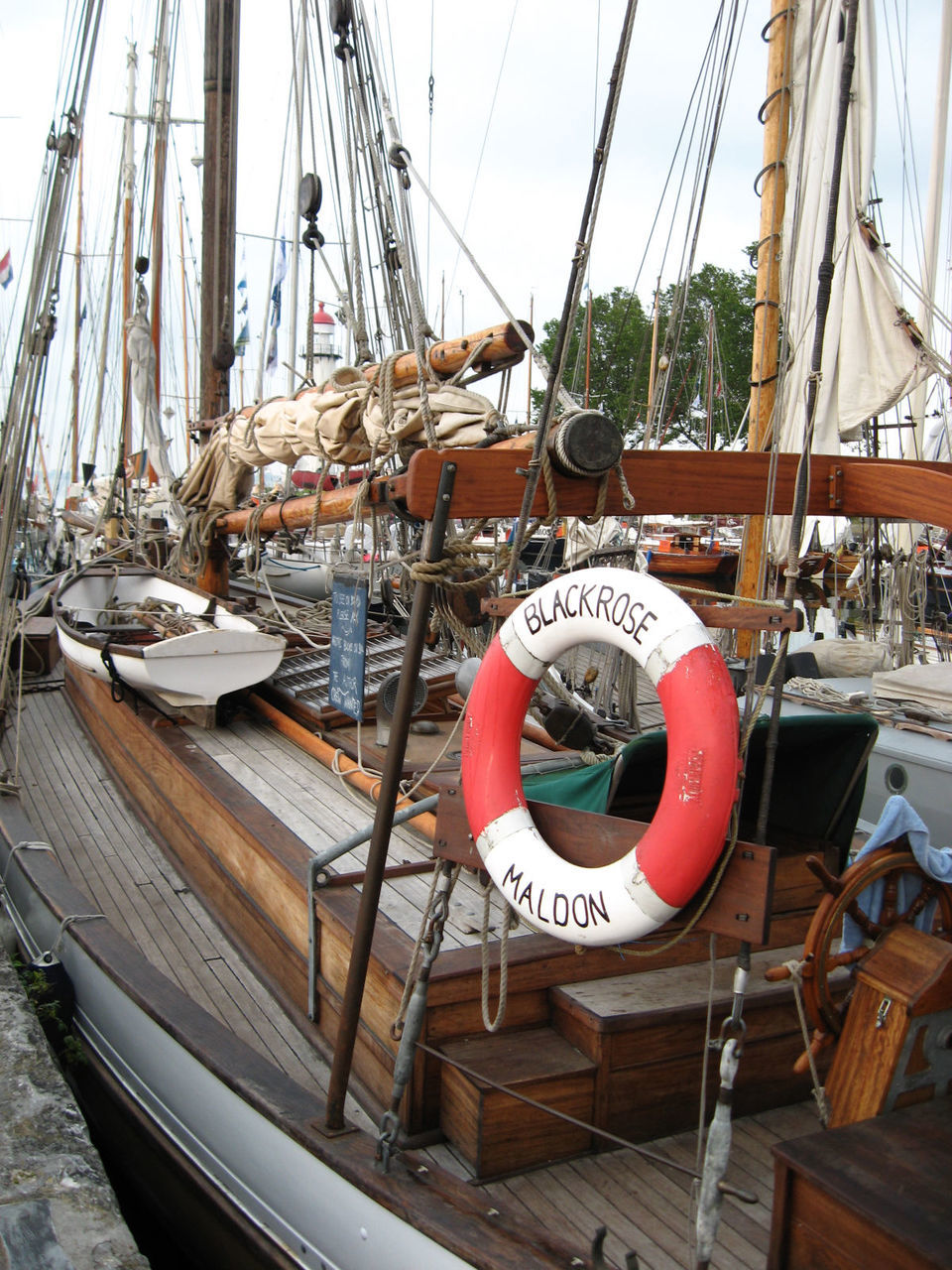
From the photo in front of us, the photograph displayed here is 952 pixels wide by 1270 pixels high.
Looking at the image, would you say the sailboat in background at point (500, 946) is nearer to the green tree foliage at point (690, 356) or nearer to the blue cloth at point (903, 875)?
the blue cloth at point (903, 875)

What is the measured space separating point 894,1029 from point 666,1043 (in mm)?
783

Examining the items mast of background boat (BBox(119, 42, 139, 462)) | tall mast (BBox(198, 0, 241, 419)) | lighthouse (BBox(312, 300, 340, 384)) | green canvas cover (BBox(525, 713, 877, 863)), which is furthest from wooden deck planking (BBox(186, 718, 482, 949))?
lighthouse (BBox(312, 300, 340, 384))

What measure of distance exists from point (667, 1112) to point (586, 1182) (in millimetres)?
349

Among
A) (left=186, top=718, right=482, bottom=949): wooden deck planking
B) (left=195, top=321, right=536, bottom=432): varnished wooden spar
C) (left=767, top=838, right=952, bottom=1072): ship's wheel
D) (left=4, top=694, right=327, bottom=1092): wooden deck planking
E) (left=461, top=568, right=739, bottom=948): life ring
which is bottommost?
(left=4, top=694, right=327, bottom=1092): wooden deck planking

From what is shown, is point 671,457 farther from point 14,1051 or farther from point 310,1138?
point 14,1051

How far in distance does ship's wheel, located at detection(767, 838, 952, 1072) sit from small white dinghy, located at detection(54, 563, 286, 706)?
386 cm

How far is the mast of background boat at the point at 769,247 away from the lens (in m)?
7.09

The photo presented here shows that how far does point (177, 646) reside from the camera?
17.7 feet

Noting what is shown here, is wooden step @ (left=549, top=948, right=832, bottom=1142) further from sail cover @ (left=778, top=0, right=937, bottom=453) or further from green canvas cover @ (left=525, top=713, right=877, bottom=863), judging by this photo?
sail cover @ (left=778, top=0, right=937, bottom=453)

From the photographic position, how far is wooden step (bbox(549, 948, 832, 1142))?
280 cm

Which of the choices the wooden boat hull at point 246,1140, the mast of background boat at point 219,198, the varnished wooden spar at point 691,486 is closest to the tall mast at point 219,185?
the mast of background boat at point 219,198

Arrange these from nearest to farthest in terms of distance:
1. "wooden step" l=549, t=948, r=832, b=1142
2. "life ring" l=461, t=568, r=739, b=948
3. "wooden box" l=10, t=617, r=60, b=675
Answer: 1. "life ring" l=461, t=568, r=739, b=948
2. "wooden step" l=549, t=948, r=832, b=1142
3. "wooden box" l=10, t=617, r=60, b=675

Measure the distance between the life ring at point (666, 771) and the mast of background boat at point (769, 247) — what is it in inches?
190

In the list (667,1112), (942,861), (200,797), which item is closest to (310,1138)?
(667,1112)
